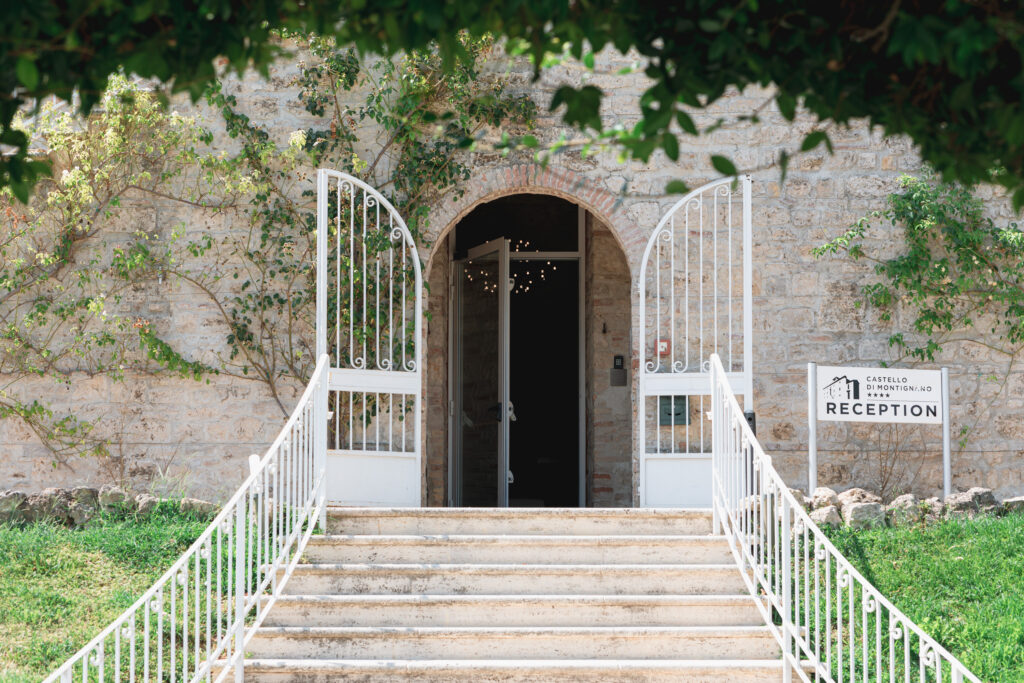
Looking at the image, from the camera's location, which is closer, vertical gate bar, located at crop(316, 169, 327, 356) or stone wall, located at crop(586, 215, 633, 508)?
vertical gate bar, located at crop(316, 169, 327, 356)

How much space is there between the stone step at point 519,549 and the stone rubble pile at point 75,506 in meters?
1.43

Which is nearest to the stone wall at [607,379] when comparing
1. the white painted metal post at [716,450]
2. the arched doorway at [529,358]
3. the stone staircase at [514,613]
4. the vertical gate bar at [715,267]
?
the arched doorway at [529,358]

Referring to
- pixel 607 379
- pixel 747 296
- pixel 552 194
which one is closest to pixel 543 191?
pixel 552 194

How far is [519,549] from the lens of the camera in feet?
19.0

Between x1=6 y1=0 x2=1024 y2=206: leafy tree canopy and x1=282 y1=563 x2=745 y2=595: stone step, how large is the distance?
3.63m

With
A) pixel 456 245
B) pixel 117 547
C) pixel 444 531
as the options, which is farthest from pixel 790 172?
pixel 117 547

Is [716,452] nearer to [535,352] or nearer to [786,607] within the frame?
[786,607]

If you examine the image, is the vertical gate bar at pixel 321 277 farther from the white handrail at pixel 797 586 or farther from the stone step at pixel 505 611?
the white handrail at pixel 797 586

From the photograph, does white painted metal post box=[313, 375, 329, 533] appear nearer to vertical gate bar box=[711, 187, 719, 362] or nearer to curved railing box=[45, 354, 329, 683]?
curved railing box=[45, 354, 329, 683]

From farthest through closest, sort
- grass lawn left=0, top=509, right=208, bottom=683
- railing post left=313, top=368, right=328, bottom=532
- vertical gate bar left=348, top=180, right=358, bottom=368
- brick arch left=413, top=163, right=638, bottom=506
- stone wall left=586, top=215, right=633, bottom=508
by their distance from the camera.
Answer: stone wall left=586, top=215, right=633, bottom=508 < brick arch left=413, top=163, right=638, bottom=506 < vertical gate bar left=348, top=180, right=358, bottom=368 < railing post left=313, top=368, right=328, bottom=532 < grass lawn left=0, top=509, right=208, bottom=683

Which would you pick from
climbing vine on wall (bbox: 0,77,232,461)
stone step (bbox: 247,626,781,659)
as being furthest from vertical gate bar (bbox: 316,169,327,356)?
stone step (bbox: 247,626,781,659)

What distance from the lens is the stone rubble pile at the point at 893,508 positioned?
6492 mm

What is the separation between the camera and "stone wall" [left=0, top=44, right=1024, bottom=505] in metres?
7.72

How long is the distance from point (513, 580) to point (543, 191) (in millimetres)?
3070
